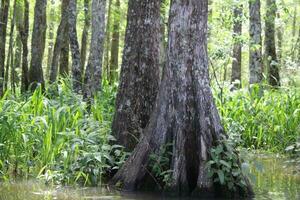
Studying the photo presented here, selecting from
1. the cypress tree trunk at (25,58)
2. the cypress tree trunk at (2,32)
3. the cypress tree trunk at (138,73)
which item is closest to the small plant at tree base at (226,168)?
the cypress tree trunk at (138,73)

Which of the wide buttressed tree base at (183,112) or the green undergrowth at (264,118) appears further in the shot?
the green undergrowth at (264,118)

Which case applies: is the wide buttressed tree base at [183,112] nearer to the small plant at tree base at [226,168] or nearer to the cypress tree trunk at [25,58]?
the small plant at tree base at [226,168]

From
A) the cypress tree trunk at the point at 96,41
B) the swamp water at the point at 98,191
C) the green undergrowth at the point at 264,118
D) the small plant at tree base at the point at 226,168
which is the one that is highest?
the cypress tree trunk at the point at 96,41

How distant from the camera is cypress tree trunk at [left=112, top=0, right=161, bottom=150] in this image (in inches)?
320

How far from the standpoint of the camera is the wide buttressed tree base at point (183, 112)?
6826 mm

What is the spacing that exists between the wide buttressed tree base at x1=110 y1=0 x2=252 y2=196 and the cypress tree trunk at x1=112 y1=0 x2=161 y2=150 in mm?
922

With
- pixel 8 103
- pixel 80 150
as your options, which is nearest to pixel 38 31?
pixel 8 103

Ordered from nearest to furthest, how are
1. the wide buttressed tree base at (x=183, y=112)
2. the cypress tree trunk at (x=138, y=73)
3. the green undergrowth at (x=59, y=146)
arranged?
the wide buttressed tree base at (x=183, y=112) → the green undergrowth at (x=59, y=146) → the cypress tree trunk at (x=138, y=73)

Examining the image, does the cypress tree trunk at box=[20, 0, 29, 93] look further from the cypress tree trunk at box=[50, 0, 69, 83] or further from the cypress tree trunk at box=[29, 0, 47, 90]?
the cypress tree trunk at box=[50, 0, 69, 83]

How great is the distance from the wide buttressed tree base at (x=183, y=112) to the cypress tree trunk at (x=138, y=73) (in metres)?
0.92

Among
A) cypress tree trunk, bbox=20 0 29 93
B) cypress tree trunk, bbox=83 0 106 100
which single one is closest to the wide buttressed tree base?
cypress tree trunk, bbox=83 0 106 100

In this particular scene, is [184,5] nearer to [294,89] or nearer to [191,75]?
[191,75]

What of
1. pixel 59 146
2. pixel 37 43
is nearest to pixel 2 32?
pixel 37 43

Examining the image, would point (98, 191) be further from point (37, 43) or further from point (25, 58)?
point (25, 58)
